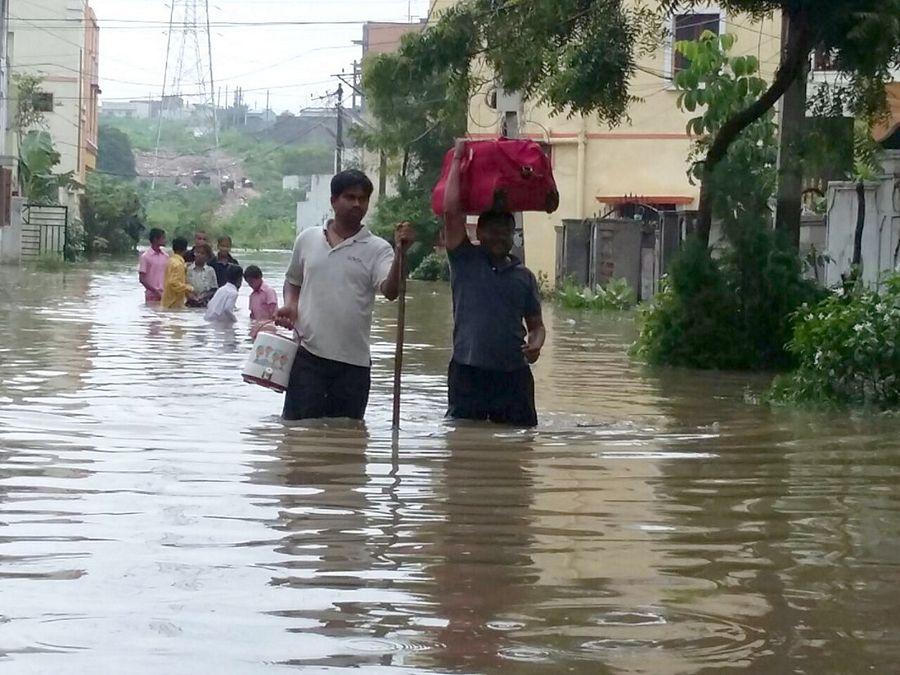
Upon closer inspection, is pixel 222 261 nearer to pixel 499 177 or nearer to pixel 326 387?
pixel 326 387

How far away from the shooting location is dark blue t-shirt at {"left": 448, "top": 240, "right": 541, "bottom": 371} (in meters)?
9.21

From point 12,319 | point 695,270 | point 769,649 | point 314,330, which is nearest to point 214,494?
point 314,330

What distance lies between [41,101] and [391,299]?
56.5 meters

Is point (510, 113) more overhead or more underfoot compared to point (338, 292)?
more overhead

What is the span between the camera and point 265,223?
117m

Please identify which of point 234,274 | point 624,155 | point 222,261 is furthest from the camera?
point 624,155

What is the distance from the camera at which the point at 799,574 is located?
237 inches

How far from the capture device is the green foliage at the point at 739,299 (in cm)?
1571

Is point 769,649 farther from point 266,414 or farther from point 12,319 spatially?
point 12,319

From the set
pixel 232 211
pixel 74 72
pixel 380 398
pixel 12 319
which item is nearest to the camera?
pixel 380 398

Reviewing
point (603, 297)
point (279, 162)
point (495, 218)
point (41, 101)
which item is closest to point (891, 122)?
point (603, 297)

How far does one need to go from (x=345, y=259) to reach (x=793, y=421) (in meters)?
3.46

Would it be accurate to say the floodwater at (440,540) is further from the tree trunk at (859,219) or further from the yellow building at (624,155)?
the yellow building at (624,155)

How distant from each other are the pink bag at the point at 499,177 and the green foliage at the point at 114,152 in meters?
116
